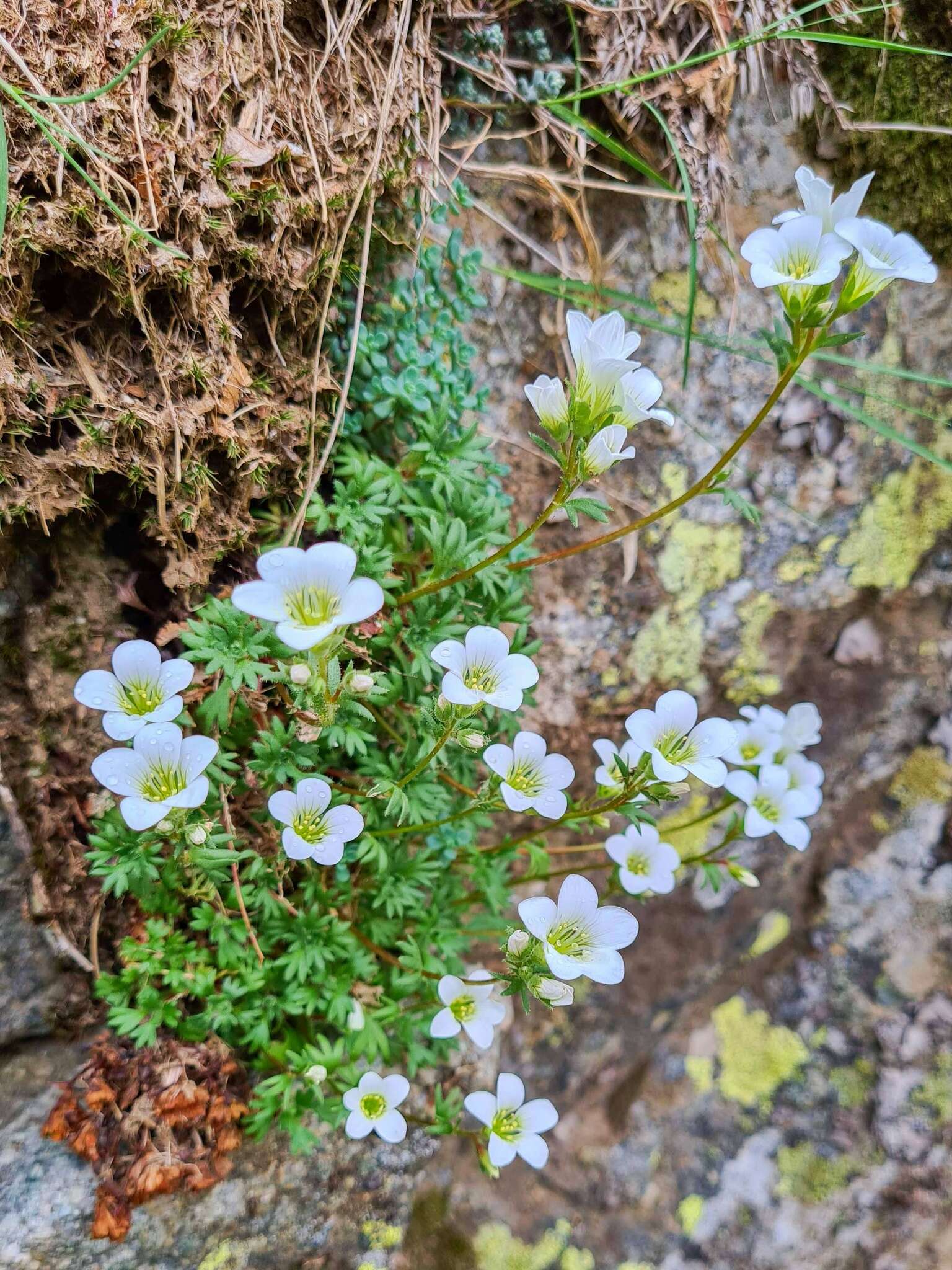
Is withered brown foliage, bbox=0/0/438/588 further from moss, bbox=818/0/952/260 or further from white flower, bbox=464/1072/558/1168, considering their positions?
white flower, bbox=464/1072/558/1168

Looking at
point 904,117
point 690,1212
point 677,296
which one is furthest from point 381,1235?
point 904,117

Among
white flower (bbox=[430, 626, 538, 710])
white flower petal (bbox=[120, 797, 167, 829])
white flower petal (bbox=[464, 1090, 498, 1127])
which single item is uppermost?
white flower (bbox=[430, 626, 538, 710])

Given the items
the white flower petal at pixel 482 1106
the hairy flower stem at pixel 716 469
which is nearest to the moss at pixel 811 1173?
the white flower petal at pixel 482 1106

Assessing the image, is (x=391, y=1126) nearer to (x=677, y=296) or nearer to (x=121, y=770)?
(x=121, y=770)

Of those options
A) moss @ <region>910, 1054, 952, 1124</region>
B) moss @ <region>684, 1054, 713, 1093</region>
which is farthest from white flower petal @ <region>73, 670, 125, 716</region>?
moss @ <region>910, 1054, 952, 1124</region>

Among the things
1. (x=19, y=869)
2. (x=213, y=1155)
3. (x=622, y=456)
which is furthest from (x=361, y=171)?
(x=213, y=1155)

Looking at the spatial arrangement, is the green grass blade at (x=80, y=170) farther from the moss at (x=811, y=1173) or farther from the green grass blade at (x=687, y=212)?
the moss at (x=811, y=1173)
